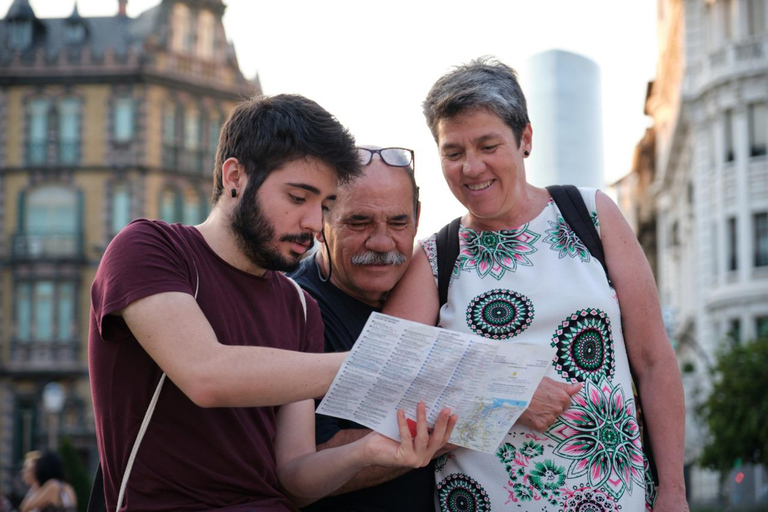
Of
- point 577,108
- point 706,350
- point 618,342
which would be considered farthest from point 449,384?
point 706,350

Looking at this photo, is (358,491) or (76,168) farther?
(76,168)

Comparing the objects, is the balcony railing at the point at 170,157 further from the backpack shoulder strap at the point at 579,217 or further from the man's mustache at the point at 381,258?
the backpack shoulder strap at the point at 579,217

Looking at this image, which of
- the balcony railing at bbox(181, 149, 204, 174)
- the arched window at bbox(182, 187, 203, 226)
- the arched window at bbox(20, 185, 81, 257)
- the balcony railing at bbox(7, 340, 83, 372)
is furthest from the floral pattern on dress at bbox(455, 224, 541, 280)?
the balcony railing at bbox(181, 149, 204, 174)

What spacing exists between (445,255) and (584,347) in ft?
2.01

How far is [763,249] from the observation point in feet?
110

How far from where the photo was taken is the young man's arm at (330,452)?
327cm

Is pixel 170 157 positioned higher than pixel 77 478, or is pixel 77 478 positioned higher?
pixel 170 157

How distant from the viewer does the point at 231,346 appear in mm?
3021

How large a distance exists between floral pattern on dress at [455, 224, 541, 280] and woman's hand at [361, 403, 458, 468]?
2.83 ft

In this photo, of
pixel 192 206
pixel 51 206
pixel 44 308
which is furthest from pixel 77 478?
pixel 51 206

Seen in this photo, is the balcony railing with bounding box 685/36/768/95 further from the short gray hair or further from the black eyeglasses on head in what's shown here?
the short gray hair

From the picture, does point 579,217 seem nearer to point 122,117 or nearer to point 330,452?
point 330,452

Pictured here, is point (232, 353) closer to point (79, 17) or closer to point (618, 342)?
point (618, 342)

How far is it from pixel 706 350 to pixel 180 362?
3595 cm
